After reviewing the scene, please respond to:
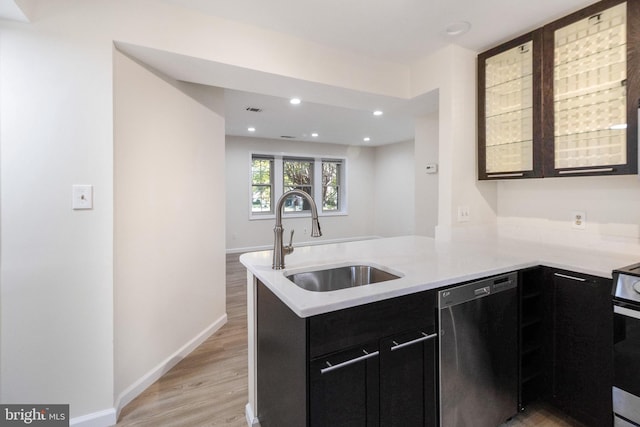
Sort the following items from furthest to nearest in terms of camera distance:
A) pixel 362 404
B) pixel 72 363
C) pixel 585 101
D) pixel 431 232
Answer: pixel 431 232
pixel 585 101
pixel 72 363
pixel 362 404

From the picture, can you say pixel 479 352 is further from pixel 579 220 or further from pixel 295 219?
pixel 295 219

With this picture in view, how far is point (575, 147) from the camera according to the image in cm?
198

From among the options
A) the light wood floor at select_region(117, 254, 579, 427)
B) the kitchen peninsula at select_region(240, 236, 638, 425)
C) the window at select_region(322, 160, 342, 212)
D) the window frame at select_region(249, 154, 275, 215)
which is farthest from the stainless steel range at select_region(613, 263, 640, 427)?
the window at select_region(322, 160, 342, 212)

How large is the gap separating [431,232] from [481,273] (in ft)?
8.61

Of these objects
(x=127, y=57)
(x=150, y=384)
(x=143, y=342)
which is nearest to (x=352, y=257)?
(x=143, y=342)

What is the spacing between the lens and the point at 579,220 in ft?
7.14

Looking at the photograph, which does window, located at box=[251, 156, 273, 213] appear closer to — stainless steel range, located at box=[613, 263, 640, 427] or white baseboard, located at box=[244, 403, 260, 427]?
white baseboard, located at box=[244, 403, 260, 427]

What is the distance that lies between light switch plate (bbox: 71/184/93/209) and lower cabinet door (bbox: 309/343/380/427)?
4.87 ft

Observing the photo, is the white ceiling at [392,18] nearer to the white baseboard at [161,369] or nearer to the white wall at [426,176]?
the white wall at [426,176]

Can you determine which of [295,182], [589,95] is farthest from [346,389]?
[295,182]

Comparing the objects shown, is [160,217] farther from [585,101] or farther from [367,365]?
[585,101]

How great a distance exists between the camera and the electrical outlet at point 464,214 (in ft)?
Result: 8.18

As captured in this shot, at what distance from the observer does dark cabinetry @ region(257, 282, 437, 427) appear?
1.06m

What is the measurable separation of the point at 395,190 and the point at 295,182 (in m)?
2.51
